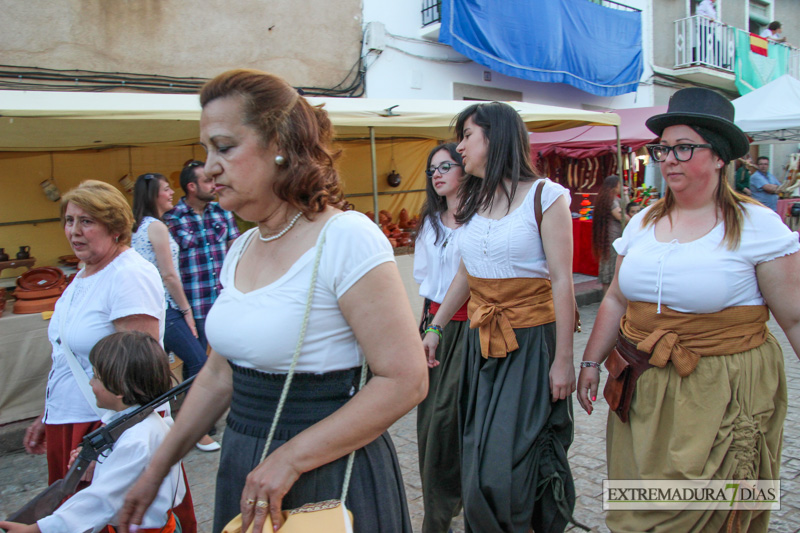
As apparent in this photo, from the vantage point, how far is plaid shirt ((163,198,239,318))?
4.43 m

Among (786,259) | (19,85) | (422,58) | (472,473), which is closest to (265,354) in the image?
(472,473)

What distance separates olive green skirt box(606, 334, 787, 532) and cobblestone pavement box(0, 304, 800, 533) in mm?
1004

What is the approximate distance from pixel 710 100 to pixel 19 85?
6.88 meters

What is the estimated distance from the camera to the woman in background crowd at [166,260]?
161 inches

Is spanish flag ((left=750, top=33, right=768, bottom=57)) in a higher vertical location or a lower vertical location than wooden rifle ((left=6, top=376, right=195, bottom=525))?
higher

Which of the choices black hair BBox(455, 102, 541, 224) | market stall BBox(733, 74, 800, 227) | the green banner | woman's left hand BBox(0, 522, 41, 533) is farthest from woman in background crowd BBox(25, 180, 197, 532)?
the green banner

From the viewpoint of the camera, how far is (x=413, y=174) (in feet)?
32.7

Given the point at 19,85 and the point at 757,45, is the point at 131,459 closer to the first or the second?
the point at 19,85

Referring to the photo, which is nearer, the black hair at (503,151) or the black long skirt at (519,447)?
the black long skirt at (519,447)

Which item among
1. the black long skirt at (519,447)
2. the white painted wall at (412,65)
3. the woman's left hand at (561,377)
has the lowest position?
the black long skirt at (519,447)

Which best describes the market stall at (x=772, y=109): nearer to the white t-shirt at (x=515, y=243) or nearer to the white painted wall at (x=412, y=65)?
the white painted wall at (x=412, y=65)

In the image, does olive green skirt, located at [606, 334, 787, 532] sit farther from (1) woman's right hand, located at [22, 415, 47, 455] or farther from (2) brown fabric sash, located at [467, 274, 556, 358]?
(1) woman's right hand, located at [22, 415, 47, 455]

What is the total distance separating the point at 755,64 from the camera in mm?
15977

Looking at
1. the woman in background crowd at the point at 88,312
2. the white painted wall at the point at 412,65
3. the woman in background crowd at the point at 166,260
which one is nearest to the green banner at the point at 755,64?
the white painted wall at the point at 412,65
